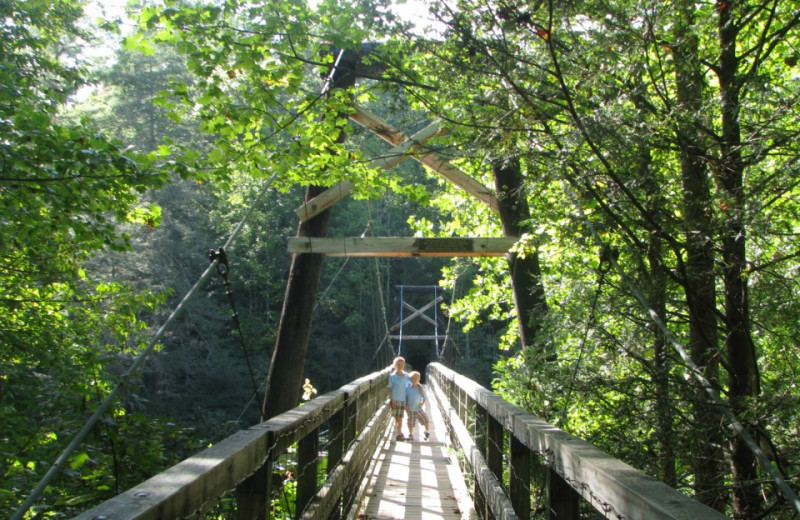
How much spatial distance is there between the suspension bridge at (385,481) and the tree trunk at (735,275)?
0.63 metres

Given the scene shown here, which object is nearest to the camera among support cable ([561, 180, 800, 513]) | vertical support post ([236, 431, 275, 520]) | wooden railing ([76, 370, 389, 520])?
wooden railing ([76, 370, 389, 520])

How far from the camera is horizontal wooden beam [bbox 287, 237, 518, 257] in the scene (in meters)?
6.57

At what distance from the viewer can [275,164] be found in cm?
504

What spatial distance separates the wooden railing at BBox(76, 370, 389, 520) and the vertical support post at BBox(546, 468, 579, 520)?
2.69 feet

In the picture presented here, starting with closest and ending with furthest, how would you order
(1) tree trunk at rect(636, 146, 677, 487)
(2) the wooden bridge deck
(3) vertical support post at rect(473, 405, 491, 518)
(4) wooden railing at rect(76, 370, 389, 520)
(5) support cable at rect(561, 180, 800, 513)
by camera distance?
1. (4) wooden railing at rect(76, 370, 389, 520)
2. (5) support cable at rect(561, 180, 800, 513)
3. (1) tree trunk at rect(636, 146, 677, 487)
4. (3) vertical support post at rect(473, 405, 491, 518)
5. (2) the wooden bridge deck

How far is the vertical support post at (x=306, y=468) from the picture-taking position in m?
2.56

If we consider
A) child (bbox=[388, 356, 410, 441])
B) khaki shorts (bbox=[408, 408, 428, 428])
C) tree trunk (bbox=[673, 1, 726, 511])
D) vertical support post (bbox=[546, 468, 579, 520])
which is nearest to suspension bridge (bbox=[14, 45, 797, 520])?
vertical support post (bbox=[546, 468, 579, 520])

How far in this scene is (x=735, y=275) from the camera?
8.82ft

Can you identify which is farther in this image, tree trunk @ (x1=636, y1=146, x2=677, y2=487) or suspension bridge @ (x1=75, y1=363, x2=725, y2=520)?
tree trunk @ (x1=636, y1=146, x2=677, y2=487)

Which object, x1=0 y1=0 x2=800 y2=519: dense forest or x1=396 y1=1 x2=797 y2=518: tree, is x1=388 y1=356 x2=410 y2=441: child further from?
x1=396 y1=1 x2=797 y2=518: tree

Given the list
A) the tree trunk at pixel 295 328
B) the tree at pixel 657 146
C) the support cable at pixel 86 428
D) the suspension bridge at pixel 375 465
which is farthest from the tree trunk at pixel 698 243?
the tree trunk at pixel 295 328

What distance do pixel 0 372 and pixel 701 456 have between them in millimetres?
4236

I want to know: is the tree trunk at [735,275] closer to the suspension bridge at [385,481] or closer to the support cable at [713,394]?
the support cable at [713,394]

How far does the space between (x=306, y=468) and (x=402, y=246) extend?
14.2 feet
